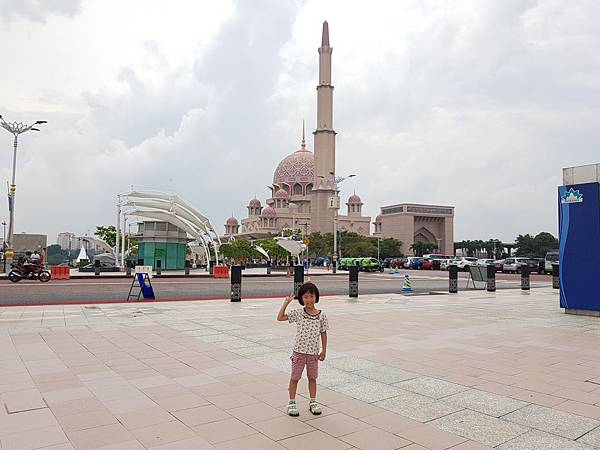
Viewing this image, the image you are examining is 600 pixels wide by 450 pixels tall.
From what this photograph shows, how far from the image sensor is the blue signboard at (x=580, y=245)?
40.9ft

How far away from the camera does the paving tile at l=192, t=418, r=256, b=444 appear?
14.3ft

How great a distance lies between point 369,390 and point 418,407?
2.38 feet

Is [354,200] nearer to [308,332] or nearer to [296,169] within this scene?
[296,169]

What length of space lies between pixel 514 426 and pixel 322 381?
7.43 ft

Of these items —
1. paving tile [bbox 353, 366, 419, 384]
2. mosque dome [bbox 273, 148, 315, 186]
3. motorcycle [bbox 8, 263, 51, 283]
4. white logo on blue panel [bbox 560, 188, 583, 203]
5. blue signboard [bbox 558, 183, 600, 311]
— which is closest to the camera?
paving tile [bbox 353, 366, 419, 384]

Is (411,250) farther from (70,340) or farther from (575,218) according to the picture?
(70,340)

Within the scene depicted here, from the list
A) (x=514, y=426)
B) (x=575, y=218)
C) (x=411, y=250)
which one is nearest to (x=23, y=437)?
(x=514, y=426)

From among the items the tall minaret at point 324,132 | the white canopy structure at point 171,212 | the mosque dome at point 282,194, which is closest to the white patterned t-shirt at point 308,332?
the white canopy structure at point 171,212

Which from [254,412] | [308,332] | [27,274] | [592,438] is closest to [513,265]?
[27,274]

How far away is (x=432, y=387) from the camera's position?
6.00 m

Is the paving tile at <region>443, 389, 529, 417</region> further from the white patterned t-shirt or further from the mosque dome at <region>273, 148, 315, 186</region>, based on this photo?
the mosque dome at <region>273, 148, 315, 186</region>

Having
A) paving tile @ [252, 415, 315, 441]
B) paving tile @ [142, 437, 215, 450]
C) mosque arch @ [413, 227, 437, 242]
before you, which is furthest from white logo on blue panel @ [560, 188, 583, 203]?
mosque arch @ [413, 227, 437, 242]

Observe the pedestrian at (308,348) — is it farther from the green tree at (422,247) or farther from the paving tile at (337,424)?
the green tree at (422,247)

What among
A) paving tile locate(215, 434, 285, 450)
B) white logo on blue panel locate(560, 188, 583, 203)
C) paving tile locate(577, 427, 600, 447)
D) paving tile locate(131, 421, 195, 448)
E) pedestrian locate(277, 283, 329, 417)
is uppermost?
white logo on blue panel locate(560, 188, 583, 203)
